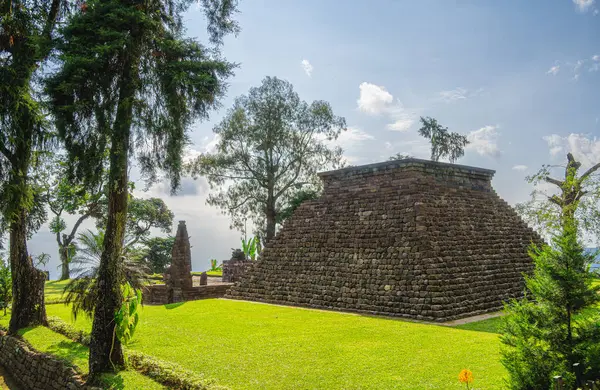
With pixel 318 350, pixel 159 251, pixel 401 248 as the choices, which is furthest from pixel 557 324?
pixel 159 251

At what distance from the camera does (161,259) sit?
28562mm

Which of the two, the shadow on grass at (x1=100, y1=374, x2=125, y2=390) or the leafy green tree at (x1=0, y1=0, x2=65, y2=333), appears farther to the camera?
the leafy green tree at (x1=0, y1=0, x2=65, y2=333)

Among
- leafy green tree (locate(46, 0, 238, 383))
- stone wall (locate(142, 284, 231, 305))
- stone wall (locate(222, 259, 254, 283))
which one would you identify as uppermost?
leafy green tree (locate(46, 0, 238, 383))

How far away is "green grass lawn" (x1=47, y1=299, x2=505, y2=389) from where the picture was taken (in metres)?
5.90

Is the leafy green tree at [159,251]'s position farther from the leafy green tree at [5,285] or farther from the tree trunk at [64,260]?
the leafy green tree at [5,285]

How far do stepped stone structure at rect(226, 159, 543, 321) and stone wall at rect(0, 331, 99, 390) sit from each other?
21.4ft

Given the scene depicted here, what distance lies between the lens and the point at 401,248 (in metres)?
12.1

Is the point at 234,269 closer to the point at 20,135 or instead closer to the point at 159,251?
the point at 159,251

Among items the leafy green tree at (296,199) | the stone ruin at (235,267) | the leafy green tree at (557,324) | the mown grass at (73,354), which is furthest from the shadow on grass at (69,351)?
the leafy green tree at (296,199)

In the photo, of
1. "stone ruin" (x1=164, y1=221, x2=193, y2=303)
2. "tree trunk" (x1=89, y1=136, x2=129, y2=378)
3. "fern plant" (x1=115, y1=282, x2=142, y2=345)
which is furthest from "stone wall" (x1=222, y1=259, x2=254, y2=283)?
"tree trunk" (x1=89, y1=136, x2=129, y2=378)

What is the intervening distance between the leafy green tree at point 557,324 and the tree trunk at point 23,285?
1071 cm

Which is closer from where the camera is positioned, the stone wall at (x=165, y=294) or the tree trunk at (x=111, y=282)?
the tree trunk at (x=111, y=282)

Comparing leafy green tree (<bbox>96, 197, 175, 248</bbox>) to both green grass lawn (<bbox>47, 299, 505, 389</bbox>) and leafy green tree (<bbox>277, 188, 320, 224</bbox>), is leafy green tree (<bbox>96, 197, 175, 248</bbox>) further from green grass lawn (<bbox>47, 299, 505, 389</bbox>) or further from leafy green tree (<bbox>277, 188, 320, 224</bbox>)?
green grass lawn (<bbox>47, 299, 505, 389</bbox>)

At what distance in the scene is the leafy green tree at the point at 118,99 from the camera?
7094 millimetres
